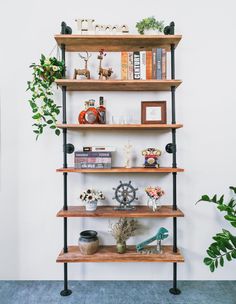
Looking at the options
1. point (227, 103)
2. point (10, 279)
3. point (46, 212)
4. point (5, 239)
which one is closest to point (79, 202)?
point (46, 212)

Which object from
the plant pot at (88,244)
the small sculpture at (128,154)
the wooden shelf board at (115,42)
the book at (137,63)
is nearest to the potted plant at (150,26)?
the wooden shelf board at (115,42)

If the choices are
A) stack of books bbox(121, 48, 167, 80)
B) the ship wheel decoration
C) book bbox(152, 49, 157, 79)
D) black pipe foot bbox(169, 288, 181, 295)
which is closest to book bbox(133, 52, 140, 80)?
stack of books bbox(121, 48, 167, 80)

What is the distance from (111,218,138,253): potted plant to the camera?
1.82 m

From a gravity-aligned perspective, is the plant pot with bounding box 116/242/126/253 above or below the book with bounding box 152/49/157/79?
below

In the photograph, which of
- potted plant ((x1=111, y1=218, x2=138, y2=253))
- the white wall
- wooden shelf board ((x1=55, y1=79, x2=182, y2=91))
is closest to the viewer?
wooden shelf board ((x1=55, y1=79, x2=182, y2=91))

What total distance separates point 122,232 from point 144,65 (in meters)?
1.28

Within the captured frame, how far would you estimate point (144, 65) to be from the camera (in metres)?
1.78

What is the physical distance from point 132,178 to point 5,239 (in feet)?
3.92

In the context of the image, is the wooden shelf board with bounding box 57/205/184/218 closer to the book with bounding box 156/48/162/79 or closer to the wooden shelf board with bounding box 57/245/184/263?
the wooden shelf board with bounding box 57/245/184/263

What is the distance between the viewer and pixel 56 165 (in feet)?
6.60

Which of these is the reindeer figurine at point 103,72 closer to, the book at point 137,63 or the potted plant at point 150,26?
the book at point 137,63

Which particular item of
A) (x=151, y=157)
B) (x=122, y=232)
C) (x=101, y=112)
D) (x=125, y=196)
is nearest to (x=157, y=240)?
(x=122, y=232)

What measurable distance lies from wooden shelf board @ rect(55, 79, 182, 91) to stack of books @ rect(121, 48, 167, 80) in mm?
58

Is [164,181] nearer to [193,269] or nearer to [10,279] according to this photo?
[193,269]
